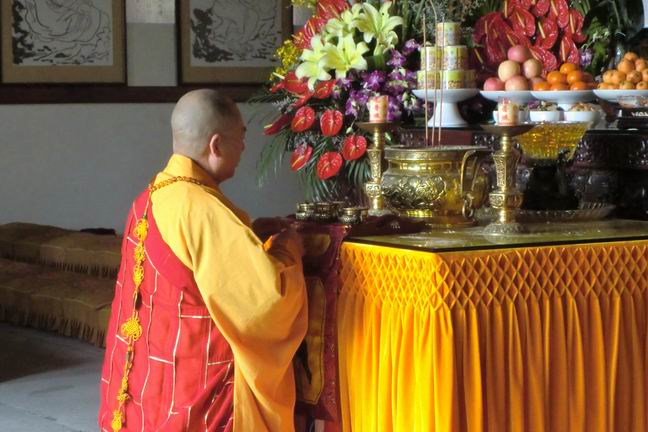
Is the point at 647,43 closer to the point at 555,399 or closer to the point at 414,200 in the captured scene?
the point at 414,200

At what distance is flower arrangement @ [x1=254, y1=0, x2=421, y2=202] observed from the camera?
369 cm

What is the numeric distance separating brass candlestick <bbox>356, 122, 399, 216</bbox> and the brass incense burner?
94 mm

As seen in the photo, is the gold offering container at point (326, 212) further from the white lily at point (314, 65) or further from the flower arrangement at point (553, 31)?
the flower arrangement at point (553, 31)

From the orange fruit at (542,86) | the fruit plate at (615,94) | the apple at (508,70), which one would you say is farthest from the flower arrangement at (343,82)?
the fruit plate at (615,94)

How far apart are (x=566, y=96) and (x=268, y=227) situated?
110cm

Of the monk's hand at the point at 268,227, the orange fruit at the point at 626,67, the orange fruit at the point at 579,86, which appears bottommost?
the monk's hand at the point at 268,227

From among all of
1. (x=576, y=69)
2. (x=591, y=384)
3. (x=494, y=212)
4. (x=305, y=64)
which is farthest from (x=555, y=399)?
(x=305, y=64)

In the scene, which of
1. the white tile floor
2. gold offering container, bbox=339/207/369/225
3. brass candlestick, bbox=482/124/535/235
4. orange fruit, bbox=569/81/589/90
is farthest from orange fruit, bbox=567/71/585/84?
the white tile floor

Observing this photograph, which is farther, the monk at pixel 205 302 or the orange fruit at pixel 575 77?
the orange fruit at pixel 575 77

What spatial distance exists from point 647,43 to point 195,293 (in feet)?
5.79

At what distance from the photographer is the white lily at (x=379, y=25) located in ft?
12.1

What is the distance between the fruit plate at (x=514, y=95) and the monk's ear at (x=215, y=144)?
3.99 ft

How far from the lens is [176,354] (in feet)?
7.97

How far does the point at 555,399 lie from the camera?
2.46 metres
